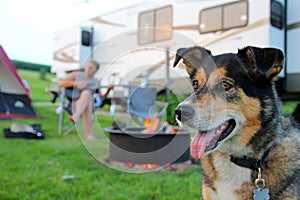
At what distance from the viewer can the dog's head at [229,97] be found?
165cm

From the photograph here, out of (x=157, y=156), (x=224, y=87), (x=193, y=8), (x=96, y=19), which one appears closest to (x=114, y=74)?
(x=157, y=156)

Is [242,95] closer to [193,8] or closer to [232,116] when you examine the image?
[232,116]

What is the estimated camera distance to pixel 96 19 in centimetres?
1093

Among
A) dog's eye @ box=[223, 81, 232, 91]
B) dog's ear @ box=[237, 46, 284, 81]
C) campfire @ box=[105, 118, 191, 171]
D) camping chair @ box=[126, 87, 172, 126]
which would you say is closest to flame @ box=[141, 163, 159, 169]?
campfire @ box=[105, 118, 191, 171]

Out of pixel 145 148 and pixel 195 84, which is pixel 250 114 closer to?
pixel 195 84

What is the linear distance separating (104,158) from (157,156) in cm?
56

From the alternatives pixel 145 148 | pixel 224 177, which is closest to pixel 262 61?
pixel 224 177

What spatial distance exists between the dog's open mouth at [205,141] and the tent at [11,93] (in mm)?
7243

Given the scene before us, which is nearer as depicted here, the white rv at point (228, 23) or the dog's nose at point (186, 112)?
the dog's nose at point (186, 112)

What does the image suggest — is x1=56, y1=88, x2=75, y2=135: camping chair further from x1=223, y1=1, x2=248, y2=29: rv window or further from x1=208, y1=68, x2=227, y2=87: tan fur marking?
x1=208, y1=68, x2=227, y2=87: tan fur marking

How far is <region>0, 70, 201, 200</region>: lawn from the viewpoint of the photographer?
299cm

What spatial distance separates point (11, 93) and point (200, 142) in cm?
759

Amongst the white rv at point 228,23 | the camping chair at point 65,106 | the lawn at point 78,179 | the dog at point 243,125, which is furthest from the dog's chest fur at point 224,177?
the camping chair at point 65,106

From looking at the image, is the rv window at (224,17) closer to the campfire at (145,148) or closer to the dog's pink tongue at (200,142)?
the campfire at (145,148)
